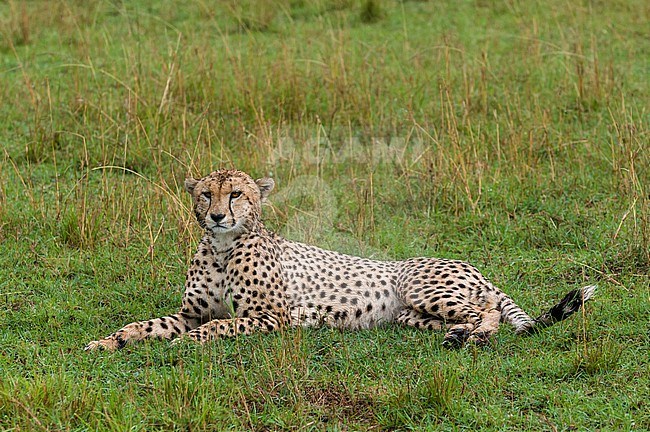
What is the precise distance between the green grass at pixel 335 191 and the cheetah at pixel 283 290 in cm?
12

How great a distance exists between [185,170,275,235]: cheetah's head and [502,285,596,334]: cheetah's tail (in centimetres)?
137

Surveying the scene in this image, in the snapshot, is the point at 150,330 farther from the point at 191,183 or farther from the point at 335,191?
the point at 335,191

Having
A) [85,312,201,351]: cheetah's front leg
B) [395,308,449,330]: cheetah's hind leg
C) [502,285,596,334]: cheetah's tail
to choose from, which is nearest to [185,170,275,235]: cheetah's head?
[85,312,201,351]: cheetah's front leg

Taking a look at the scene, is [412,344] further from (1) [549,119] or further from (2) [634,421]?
(1) [549,119]

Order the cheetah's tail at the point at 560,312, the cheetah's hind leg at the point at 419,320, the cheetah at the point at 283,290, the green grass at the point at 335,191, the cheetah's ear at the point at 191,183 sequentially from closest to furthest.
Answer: the green grass at the point at 335,191 → the cheetah's tail at the point at 560,312 → the cheetah at the point at 283,290 → the cheetah's hind leg at the point at 419,320 → the cheetah's ear at the point at 191,183

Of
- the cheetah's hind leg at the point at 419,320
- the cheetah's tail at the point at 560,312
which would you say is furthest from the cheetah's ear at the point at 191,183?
the cheetah's tail at the point at 560,312

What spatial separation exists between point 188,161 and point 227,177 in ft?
6.53

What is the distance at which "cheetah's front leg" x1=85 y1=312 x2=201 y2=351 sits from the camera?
15.3ft

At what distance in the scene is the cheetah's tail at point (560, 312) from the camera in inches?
182

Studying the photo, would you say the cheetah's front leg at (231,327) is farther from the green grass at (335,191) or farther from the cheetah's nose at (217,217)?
the cheetah's nose at (217,217)

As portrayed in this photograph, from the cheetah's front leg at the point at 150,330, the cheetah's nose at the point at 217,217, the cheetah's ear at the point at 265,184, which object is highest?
the cheetah's ear at the point at 265,184

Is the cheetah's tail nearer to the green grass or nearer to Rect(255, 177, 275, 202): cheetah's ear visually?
the green grass

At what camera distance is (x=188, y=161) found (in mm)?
6926

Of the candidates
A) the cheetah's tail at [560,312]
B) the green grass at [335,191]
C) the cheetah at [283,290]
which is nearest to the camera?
the green grass at [335,191]
